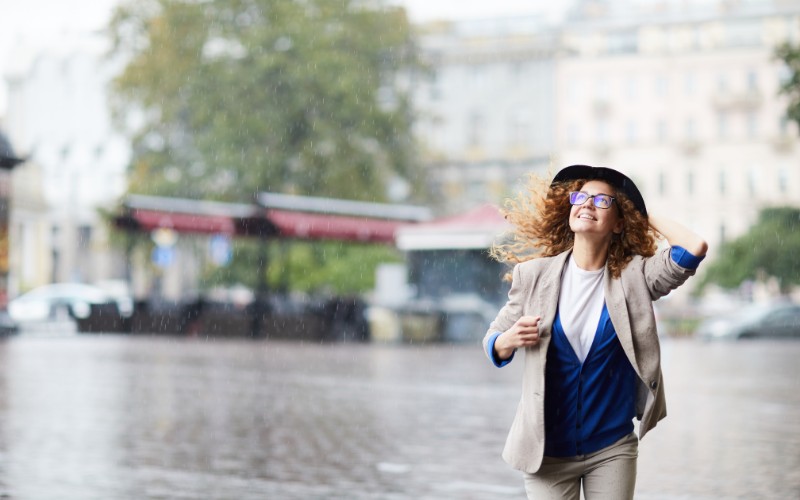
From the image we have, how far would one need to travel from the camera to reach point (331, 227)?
1362 inches

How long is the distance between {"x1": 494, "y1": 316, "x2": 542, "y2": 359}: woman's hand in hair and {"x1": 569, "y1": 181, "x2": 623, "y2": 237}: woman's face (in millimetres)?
310

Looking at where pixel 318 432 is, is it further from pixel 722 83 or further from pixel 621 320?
pixel 722 83

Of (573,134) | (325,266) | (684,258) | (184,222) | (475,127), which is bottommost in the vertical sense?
(684,258)

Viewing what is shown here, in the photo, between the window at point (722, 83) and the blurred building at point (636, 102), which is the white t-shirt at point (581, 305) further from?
the window at point (722, 83)

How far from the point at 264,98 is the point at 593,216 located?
40.6 metres

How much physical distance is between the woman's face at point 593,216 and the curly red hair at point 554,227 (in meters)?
0.04

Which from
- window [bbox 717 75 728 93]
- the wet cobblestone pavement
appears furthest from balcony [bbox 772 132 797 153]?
the wet cobblestone pavement

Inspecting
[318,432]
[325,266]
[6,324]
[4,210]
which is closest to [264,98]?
[325,266]

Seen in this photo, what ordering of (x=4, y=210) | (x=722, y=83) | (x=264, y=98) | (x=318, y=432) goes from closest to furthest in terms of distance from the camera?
(x=318, y=432)
(x=4, y=210)
(x=264, y=98)
(x=722, y=83)

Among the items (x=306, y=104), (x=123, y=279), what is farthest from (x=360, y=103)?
(x=123, y=279)

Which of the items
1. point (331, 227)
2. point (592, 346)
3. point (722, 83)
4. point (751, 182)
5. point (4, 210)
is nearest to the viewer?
point (592, 346)

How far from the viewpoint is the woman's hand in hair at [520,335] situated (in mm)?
4258

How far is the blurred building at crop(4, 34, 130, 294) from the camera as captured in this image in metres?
88.6

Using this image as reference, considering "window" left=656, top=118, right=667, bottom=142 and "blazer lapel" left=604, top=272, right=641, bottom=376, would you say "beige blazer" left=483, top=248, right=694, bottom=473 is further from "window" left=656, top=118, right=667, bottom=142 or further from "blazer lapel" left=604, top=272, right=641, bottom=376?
"window" left=656, top=118, right=667, bottom=142
